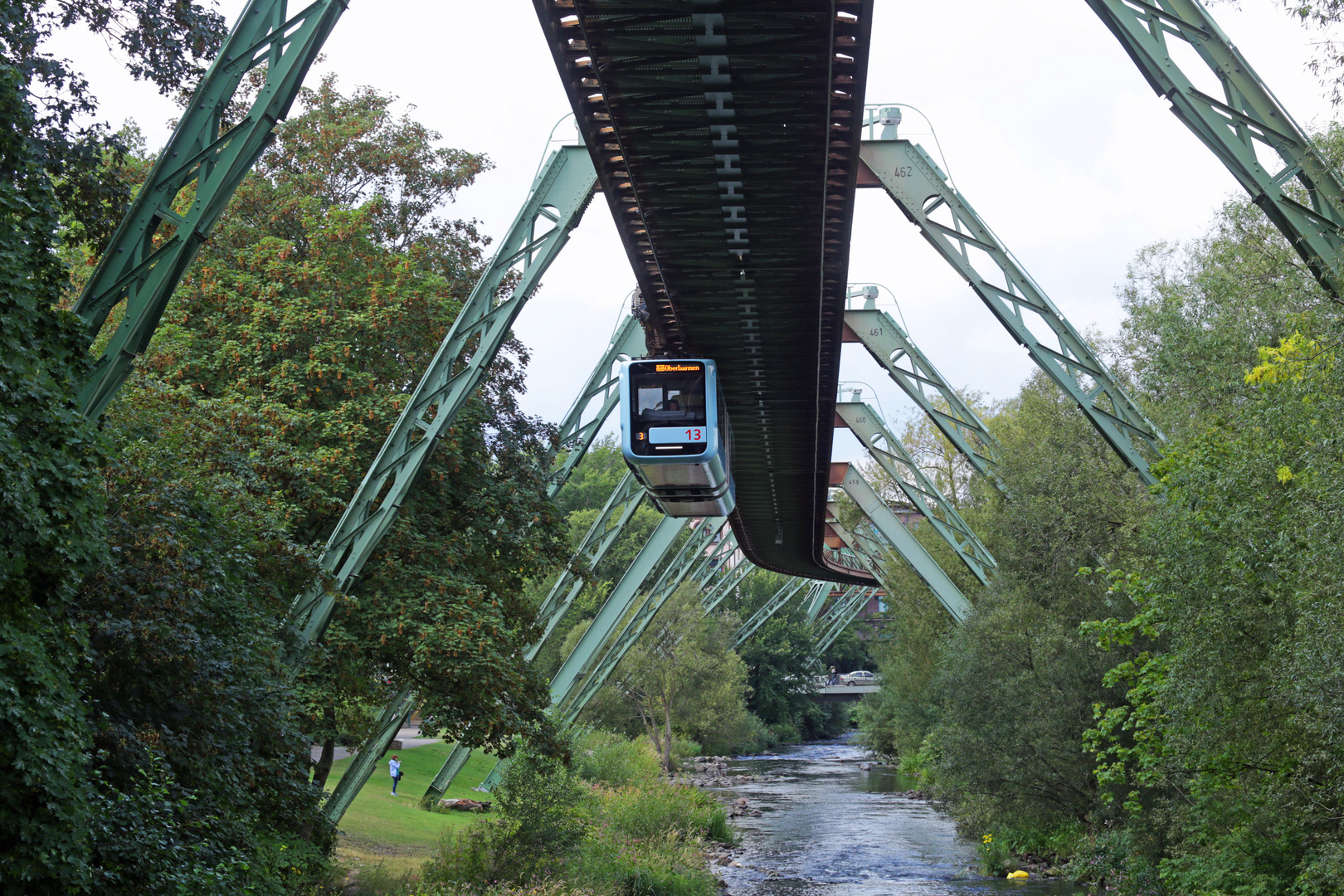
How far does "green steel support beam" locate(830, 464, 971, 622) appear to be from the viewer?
25.2 meters

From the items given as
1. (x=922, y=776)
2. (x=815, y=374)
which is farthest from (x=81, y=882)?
(x=922, y=776)

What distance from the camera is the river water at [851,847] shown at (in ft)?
69.3

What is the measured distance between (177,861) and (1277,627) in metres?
10.5

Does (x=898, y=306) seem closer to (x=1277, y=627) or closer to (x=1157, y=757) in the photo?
(x=1157, y=757)

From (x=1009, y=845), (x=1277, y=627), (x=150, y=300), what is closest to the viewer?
(x=150, y=300)

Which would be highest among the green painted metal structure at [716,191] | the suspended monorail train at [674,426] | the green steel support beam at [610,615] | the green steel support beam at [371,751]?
the green painted metal structure at [716,191]

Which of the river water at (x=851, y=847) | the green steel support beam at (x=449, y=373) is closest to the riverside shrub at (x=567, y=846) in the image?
the river water at (x=851, y=847)

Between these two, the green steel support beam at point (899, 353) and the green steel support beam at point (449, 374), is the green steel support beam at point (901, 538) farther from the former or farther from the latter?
the green steel support beam at point (449, 374)

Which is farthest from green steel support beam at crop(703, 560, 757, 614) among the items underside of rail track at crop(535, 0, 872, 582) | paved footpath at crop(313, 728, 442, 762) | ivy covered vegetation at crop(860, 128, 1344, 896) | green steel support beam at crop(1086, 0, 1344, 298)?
green steel support beam at crop(1086, 0, 1344, 298)

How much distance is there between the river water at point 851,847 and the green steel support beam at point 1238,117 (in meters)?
13.5

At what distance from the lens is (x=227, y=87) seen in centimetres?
782

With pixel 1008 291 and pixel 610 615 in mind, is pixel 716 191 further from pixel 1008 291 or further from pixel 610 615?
pixel 610 615

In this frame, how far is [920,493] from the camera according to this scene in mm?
25156

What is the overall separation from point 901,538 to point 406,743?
21.4 metres
